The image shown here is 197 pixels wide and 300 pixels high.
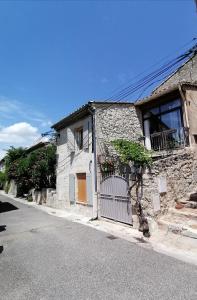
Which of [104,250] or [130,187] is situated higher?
[130,187]

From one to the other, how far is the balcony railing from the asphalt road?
645cm

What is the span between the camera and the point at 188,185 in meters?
9.38

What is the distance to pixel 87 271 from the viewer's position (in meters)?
5.26

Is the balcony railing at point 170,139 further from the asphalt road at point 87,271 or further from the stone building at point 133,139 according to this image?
the asphalt road at point 87,271

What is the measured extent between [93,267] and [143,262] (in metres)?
1.27

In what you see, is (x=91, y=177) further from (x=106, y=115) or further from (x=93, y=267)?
(x=93, y=267)

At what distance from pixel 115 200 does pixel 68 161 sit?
5.52 meters

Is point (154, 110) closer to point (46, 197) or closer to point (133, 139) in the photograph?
point (133, 139)

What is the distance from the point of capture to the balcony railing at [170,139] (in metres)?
11.6

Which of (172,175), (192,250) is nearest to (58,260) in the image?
(192,250)

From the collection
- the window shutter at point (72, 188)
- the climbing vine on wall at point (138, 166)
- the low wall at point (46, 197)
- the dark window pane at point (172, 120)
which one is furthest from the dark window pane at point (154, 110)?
the low wall at point (46, 197)

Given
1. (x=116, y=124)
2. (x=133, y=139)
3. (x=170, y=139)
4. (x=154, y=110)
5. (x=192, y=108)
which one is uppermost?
(x=154, y=110)

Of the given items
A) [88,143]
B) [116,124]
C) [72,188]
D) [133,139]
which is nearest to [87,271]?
[88,143]

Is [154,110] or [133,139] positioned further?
[154,110]
